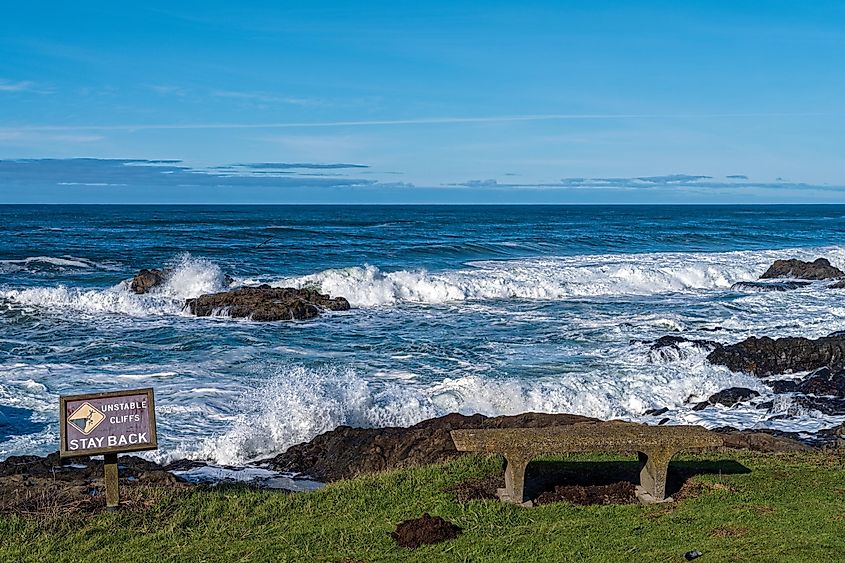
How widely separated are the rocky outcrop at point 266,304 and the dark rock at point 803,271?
20.8 m

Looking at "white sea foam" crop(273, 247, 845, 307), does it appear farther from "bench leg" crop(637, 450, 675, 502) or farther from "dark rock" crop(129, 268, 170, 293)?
"bench leg" crop(637, 450, 675, 502)

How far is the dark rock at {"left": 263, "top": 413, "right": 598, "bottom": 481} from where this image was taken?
36.8ft

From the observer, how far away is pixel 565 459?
1003 centimetres

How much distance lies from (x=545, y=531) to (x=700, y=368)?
10.9 meters

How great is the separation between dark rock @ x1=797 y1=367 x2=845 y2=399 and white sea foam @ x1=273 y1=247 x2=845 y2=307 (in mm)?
15253

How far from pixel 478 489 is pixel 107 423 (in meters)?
3.90

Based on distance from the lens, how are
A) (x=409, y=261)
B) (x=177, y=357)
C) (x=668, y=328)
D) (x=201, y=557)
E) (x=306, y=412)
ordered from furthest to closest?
(x=409, y=261) → (x=668, y=328) → (x=177, y=357) → (x=306, y=412) → (x=201, y=557)

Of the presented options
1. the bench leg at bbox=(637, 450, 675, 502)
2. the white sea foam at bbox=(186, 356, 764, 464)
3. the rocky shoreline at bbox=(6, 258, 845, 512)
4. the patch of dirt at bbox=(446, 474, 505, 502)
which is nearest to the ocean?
the white sea foam at bbox=(186, 356, 764, 464)

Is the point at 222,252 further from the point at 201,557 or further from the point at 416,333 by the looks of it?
the point at 201,557

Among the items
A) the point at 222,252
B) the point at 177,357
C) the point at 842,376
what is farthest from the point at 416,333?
the point at 222,252

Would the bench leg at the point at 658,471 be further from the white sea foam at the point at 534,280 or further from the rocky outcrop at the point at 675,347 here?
the white sea foam at the point at 534,280

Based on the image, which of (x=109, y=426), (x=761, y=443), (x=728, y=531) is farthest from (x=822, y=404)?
(x=109, y=426)

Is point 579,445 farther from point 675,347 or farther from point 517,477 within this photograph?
point 675,347

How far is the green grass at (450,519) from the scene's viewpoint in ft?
23.0
